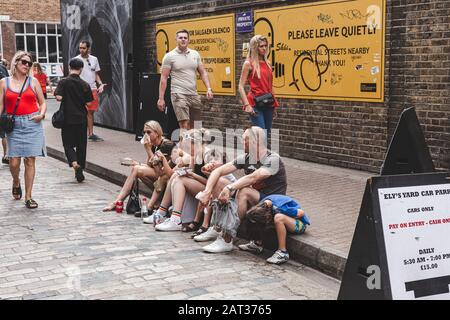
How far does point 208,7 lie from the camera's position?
38.2 feet

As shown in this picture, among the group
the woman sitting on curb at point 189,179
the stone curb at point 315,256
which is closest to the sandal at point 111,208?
the woman sitting on curb at point 189,179

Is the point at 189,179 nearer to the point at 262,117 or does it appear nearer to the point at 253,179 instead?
the point at 253,179

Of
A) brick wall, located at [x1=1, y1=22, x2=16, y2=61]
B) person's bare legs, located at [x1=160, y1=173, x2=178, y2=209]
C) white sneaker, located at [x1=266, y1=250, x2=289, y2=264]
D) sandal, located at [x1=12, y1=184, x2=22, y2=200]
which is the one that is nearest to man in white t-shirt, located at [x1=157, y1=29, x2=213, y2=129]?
sandal, located at [x1=12, y1=184, x2=22, y2=200]

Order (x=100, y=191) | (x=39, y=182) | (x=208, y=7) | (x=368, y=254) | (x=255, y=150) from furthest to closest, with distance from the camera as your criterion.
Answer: (x=208, y=7) < (x=39, y=182) < (x=100, y=191) < (x=255, y=150) < (x=368, y=254)

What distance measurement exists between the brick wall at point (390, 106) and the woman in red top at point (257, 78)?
4.45 ft

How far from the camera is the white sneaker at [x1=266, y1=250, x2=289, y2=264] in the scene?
5.49 metres

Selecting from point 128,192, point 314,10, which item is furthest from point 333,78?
point 128,192

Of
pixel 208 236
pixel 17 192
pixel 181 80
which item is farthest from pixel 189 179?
pixel 181 80

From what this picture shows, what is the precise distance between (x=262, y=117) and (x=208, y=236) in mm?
2507

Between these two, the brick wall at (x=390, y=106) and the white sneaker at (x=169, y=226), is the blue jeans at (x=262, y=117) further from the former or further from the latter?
the white sneaker at (x=169, y=226)

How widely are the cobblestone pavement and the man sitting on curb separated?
0.20 metres

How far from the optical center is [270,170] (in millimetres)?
5824
